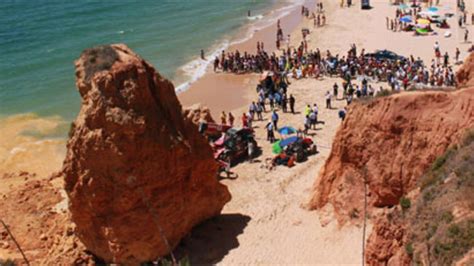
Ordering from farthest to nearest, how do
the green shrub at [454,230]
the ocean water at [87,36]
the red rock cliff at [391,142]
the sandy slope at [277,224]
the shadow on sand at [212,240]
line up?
the ocean water at [87,36] < the shadow on sand at [212,240] < the sandy slope at [277,224] < the red rock cliff at [391,142] < the green shrub at [454,230]

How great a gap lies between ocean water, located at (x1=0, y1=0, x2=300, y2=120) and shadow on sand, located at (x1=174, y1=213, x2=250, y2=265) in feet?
64.8

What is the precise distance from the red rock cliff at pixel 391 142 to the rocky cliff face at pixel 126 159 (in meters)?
5.43

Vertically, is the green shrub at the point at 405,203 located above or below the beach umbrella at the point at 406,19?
above

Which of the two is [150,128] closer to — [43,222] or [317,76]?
[43,222]

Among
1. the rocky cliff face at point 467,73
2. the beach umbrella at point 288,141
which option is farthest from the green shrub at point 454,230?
the beach umbrella at point 288,141

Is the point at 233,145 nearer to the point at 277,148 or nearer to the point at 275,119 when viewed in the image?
the point at 277,148

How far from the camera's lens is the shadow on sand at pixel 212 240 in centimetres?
1964

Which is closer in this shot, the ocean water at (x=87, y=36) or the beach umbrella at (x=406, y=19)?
the ocean water at (x=87, y=36)

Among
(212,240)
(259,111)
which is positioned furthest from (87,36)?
(212,240)

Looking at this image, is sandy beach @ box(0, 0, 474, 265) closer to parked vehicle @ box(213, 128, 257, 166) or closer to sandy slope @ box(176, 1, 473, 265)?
sandy slope @ box(176, 1, 473, 265)

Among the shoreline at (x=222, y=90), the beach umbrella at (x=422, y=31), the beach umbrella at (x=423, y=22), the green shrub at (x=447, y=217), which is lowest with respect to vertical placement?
the shoreline at (x=222, y=90)

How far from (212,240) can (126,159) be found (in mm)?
4762

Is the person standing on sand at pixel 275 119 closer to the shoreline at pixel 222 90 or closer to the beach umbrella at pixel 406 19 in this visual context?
the shoreline at pixel 222 90

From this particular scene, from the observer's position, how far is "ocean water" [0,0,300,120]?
42.7m
